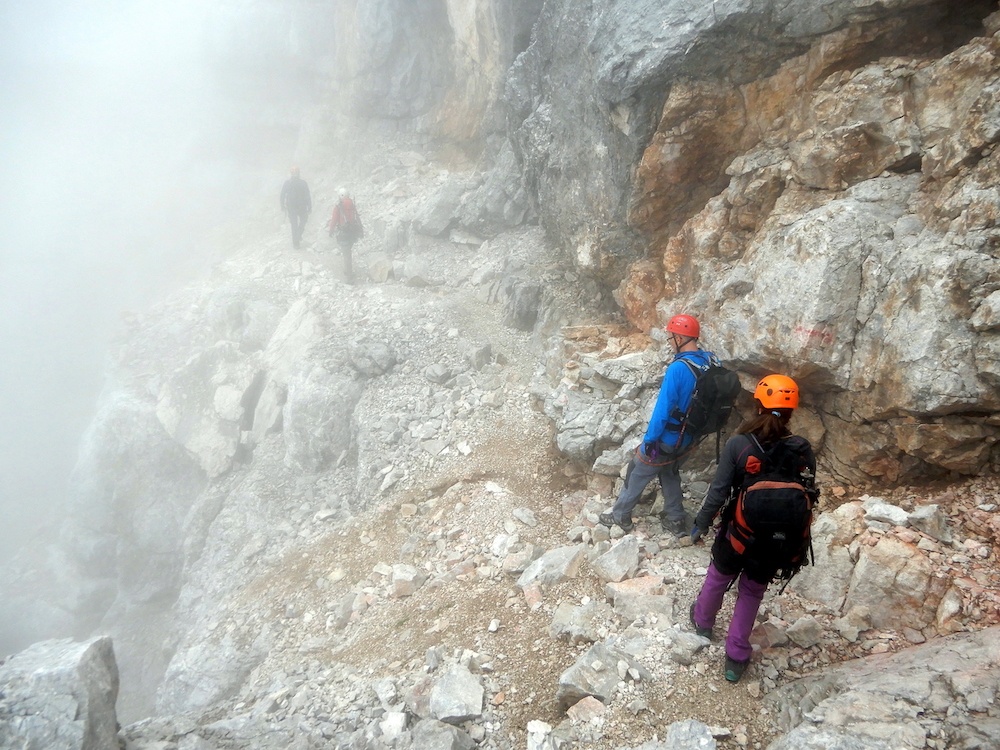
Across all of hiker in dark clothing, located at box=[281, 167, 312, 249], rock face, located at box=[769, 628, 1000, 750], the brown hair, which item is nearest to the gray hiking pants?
the brown hair

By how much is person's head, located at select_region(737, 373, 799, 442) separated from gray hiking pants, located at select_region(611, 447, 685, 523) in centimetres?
192

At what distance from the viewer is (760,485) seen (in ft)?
12.5

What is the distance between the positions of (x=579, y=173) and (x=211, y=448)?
11359mm

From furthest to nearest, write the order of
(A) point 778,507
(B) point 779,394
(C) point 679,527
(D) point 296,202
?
(D) point 296,202, (C) point 679,527, (B) point 779,394, (A) point 778,507

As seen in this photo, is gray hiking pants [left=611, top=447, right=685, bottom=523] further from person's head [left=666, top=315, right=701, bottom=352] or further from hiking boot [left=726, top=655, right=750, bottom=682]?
hiking boot [left=726, top=655, right=750, bottom=682]

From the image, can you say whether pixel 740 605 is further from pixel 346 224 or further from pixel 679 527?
pixel 346 224

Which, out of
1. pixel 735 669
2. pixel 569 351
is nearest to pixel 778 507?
pixel 735 669

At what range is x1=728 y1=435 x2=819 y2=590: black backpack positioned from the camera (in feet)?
12.2

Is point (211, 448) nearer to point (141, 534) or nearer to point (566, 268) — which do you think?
point (141, 534)

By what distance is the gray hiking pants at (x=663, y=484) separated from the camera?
5980mm

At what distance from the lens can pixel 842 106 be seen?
626 cm

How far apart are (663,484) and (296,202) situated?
14.9 meters

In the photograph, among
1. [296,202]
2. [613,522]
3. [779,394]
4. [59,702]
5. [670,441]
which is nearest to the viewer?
[779,394]

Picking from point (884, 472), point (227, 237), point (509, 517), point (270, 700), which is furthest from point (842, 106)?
point (227, 237)
